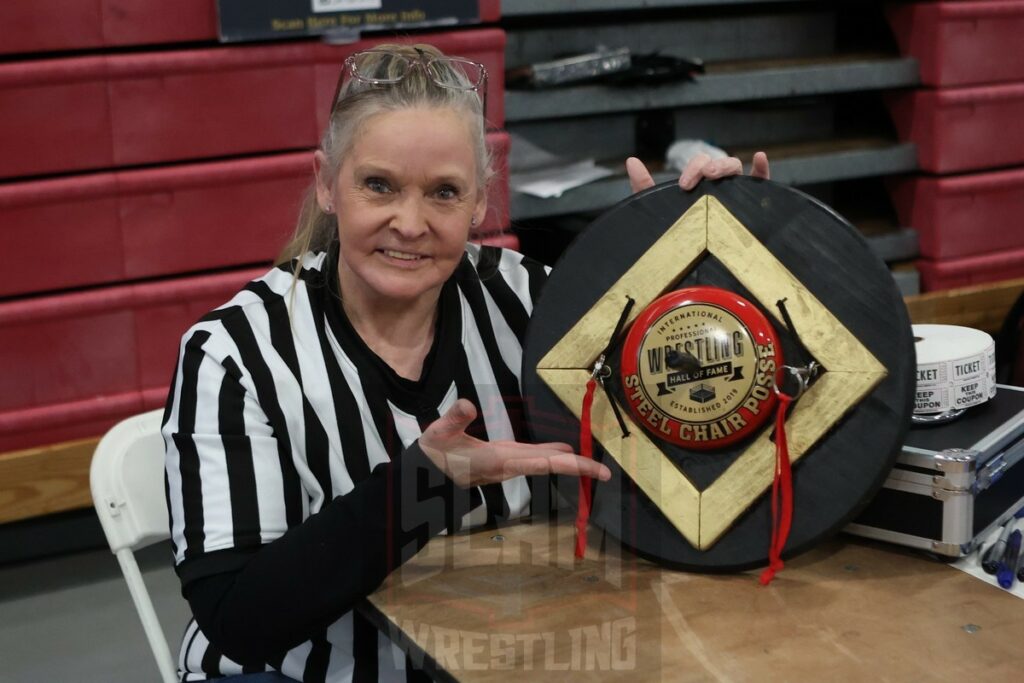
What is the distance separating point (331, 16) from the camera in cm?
243

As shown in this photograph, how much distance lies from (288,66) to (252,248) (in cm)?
39

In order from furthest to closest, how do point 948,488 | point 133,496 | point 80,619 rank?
point 80,619 < point 133,496 < point 948,488

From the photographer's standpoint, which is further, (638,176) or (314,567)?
(638,176)

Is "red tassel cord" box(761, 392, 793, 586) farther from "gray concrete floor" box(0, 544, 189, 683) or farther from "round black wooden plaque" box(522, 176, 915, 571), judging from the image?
"gray concrete floor" box(0, 544, 189, 683)

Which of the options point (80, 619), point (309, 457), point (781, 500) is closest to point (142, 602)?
point (309, 457)

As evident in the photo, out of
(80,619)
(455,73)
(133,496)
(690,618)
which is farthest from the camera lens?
(80,619)

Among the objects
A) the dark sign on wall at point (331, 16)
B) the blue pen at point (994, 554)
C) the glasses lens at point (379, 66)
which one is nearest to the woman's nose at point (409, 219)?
the glasses lens at point (379, 66)

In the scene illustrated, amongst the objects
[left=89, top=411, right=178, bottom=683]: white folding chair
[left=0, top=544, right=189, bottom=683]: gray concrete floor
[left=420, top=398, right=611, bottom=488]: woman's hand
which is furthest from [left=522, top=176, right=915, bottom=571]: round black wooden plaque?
[left=0, top=544, right=189, bottom=683]: gray concrete floor

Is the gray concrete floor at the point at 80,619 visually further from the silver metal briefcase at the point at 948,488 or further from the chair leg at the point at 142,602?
the silver metal briefcase at the point at 948,488

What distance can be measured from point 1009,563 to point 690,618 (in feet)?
1.06

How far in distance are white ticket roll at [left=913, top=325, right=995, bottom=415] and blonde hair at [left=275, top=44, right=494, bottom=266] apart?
0.52 metres

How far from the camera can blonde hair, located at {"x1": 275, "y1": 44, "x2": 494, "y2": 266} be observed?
4.03 ft

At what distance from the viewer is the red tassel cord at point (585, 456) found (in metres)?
1.19

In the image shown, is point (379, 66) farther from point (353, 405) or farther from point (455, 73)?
point (353, 405)
